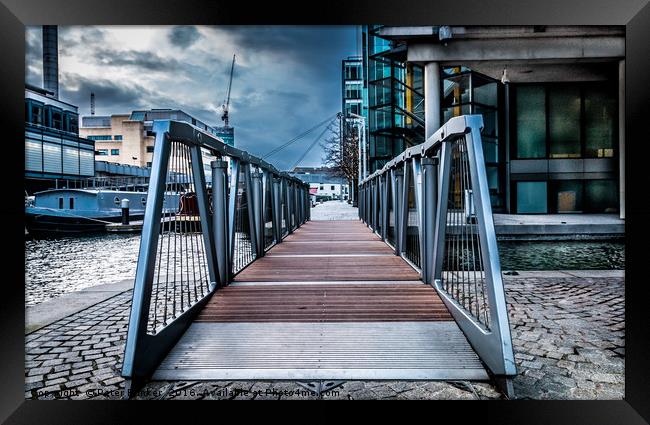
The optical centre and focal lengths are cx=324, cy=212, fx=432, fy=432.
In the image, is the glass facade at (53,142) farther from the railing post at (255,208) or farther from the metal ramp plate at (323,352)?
the metal ramp plate at (323,352)

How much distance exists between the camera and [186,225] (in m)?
3.64

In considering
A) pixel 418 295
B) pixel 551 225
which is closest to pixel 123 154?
pixel 551 225

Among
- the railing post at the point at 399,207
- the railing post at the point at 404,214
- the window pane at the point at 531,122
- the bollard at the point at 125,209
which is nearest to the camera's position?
the railing post at the point at 404,214

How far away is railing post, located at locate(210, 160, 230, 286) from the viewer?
12.9 feet

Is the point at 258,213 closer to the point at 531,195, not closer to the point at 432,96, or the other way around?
the point at 432,96

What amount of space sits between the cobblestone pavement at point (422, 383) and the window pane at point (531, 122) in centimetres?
1782

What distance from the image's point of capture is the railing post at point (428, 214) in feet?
12.6

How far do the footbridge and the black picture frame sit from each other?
42 centimetres

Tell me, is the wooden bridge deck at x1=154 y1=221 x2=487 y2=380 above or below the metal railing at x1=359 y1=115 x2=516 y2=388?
below

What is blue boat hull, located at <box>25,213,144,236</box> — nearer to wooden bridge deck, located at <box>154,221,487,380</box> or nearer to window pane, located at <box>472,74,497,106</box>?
wooden bridge deck, located at <box>154,221,487,380</box>

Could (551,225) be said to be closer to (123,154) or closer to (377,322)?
(377,322)

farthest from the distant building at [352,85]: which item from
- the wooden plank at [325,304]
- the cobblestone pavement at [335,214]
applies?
the wooden plank at [325,304]

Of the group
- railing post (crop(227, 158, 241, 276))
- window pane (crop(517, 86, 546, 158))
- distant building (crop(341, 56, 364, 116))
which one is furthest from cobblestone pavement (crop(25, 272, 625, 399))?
distant building (crop(341, 56, 364, 116))
